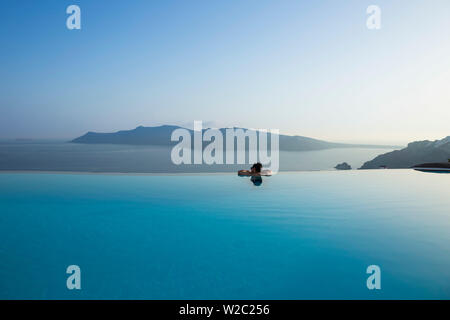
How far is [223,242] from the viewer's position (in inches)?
194

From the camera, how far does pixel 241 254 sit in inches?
175

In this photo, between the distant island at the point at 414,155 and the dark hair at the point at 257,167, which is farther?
the distant island at the point at 414,155

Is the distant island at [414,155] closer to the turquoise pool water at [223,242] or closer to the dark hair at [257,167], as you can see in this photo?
the dark hair at [257,167]

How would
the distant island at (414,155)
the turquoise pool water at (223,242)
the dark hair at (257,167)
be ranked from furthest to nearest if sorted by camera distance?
1. the distant island at (414,155)
2. the dark hair at (257,167)
3. the turquoise pool water at (223,242)

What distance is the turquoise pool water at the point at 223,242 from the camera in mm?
3506

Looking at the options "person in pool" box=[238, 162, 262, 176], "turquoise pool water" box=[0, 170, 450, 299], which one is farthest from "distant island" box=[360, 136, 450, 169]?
"turquoise pool water" box=[0, 170, 450, 299]

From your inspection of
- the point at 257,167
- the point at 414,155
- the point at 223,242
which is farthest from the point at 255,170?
the point at 414,155

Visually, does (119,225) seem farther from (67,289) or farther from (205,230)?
(67,289)

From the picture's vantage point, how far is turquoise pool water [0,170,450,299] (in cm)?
351

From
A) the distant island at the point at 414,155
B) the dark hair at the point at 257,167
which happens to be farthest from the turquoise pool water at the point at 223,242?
the distant island at the point at 414,155
